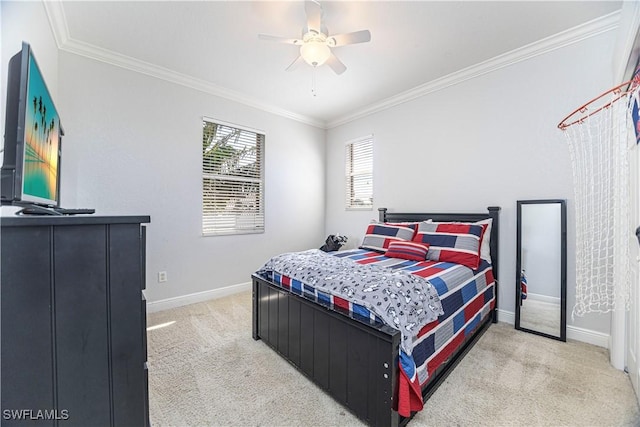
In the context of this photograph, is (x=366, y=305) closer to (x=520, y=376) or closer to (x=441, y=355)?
(x=441, y=355)

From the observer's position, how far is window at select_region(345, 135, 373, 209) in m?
4.18

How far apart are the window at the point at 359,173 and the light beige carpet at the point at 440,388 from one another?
2.45 metres

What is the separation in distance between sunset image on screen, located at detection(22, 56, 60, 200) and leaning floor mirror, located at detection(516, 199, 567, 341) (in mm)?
3447

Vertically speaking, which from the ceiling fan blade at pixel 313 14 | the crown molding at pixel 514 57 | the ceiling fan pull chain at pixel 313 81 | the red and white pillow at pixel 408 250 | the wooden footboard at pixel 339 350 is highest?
the ceiling fan pull chain at pixel 313 81

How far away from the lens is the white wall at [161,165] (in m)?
2.64

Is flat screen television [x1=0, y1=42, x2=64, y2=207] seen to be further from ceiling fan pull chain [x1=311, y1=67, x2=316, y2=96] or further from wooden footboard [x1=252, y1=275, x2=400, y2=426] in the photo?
ceiling fan pull chain [x1=311, y1=67, x2=316, y2=96]

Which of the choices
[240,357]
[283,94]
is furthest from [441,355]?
[283,94]

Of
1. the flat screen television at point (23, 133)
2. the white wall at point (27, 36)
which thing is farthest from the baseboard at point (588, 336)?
the white wall at point (27, 36)

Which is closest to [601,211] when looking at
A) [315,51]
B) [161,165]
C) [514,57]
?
[514,57]

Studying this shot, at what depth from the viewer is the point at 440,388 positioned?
1755 millimetres

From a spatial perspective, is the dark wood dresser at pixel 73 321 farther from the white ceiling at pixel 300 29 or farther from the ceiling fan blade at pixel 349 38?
the white ceiling at pixel 300 29

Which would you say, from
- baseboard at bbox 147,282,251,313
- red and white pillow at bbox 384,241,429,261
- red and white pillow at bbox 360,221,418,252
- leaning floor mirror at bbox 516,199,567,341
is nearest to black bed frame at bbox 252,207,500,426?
leaning floor mirror at bbox 516,199,567,341

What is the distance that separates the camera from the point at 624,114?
1672 mm

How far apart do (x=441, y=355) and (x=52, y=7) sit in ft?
12.7
